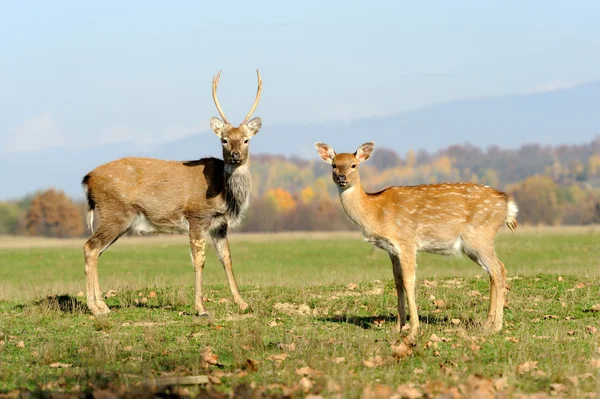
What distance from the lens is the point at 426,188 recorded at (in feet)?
43.2

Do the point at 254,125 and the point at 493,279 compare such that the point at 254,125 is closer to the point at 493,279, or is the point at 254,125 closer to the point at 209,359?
the point at 493,279

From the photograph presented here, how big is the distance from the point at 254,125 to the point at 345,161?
3778 mm

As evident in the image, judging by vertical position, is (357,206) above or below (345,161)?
below

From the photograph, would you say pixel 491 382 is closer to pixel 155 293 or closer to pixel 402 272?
pixel 402 272

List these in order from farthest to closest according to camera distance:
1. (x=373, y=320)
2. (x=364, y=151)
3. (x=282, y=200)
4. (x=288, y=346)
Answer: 1. (x=282, y=200)
2. (x=373, y=320)
3. (x=364, y=151)
4. (x=288, y=346)

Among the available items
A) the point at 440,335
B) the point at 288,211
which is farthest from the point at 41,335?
the point at 288,211

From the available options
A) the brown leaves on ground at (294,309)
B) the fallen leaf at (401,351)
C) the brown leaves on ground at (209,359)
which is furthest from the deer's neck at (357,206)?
the brown leaves on ground at (209,359)

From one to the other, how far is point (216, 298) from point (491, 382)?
8.53m

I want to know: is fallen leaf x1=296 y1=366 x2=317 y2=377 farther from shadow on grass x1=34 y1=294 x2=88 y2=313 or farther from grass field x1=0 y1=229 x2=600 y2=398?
shadow on grass x1=34 y1=294 x2=88 y2=313

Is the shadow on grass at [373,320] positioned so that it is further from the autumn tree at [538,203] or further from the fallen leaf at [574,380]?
the autumn tree at [538,203]

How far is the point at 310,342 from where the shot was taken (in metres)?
10.8

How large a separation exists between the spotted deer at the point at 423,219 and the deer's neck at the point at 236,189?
2731 mm

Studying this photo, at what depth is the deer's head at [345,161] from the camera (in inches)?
493

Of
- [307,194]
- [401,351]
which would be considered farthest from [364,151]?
[307,194]
